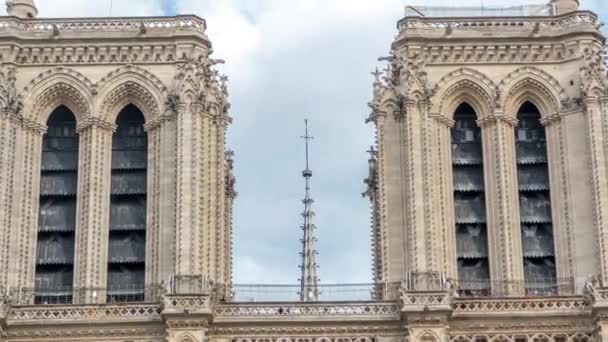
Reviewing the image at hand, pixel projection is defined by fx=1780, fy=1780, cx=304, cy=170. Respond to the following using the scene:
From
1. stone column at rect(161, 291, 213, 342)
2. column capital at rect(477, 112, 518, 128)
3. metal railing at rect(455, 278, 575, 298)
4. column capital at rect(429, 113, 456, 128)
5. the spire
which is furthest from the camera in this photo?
the spire

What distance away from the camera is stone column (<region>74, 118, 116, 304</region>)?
159 feet

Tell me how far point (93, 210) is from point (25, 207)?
1910mm

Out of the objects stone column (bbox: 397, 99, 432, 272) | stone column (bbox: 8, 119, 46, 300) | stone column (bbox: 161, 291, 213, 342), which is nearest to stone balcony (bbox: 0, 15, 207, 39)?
stone column (bbox: 8, 119, 46, 300)

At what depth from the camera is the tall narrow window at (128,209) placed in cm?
4894

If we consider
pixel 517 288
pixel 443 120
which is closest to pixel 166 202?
pixel 443 120

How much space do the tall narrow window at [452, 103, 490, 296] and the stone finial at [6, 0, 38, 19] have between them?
13053 millimetres

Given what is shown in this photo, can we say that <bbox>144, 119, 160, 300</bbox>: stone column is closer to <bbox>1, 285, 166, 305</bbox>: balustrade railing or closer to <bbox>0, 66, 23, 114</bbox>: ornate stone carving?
<bbox>1, 285, 166, 305</bbox>: balustrade railing

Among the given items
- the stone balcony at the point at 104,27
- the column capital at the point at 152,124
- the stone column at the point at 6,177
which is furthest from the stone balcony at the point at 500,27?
the stone column at the point at 6,177

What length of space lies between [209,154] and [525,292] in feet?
31.2

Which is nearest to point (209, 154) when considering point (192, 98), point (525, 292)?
point (192, 98)

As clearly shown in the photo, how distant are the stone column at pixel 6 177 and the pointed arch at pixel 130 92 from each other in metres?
2.57

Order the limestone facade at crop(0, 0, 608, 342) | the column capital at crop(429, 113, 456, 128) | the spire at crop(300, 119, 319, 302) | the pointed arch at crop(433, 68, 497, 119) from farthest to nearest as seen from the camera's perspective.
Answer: the spire at crop(300, 119, 319, 302), the pointed arch at crop(433, 68, 497, 119), the column capital at crop(429, 113, 456, 128), the limestone facade at crop(0, 0, 608, 342)

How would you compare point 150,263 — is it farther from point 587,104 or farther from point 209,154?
point 587,104

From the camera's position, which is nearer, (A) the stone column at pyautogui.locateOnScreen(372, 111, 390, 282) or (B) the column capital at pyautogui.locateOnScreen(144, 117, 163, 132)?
(A) the stone column at pyautogui.locateOnScreen(372, 111, 390, 282)
